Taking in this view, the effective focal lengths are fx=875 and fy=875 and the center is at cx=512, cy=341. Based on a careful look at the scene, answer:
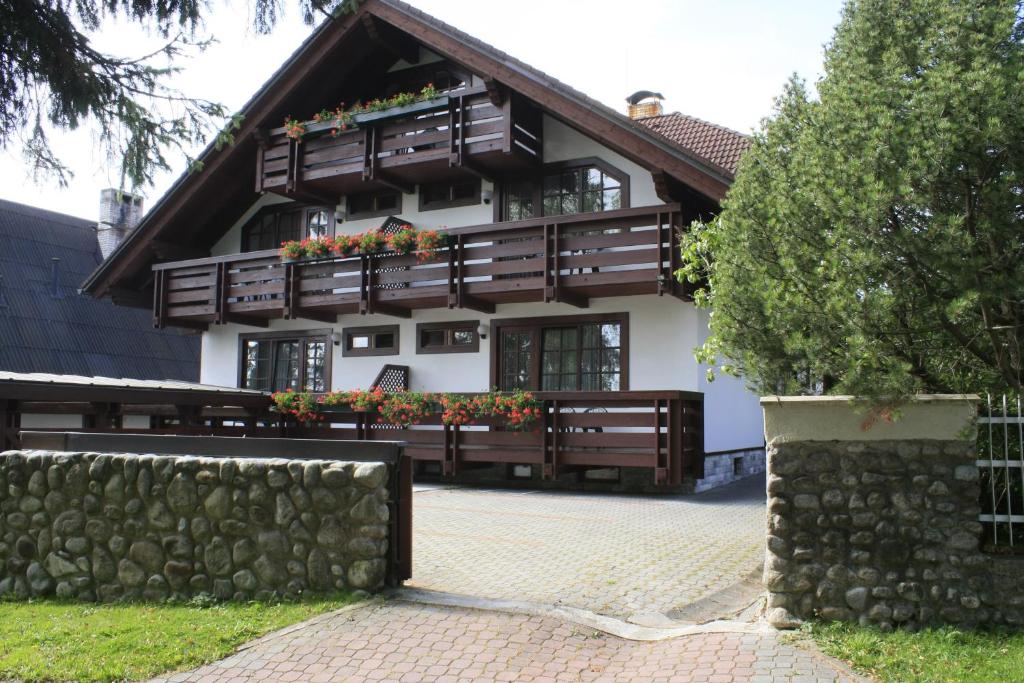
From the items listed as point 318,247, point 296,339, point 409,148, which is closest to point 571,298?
point 409,148

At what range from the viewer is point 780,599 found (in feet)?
17.3

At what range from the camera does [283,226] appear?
1873 cm

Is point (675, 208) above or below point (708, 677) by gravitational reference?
above

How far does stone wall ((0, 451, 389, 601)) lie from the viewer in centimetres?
609

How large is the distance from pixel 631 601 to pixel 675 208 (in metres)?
8.06

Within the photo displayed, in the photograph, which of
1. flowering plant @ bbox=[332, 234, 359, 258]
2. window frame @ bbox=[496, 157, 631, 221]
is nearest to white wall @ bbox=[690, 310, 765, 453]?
window frame @ bbox=[496, 157, 631, 221]

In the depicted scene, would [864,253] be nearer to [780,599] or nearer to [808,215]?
[808,215]

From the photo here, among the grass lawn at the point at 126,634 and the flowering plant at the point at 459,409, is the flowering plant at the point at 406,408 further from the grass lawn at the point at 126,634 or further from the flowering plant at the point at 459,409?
the grass lawn at the point at 126,634

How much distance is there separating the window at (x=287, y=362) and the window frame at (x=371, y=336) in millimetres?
405

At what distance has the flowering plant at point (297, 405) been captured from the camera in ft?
49.4

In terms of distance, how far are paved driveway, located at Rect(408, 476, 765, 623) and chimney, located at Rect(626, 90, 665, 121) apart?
9.96m

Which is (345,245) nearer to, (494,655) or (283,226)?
(283,226)

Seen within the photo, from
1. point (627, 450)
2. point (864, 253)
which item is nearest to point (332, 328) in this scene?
point (627, 450)

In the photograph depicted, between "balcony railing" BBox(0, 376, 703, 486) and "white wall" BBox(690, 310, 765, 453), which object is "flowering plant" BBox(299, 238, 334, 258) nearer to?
"balcony railing" BBox(0, 376, 703, 486)
